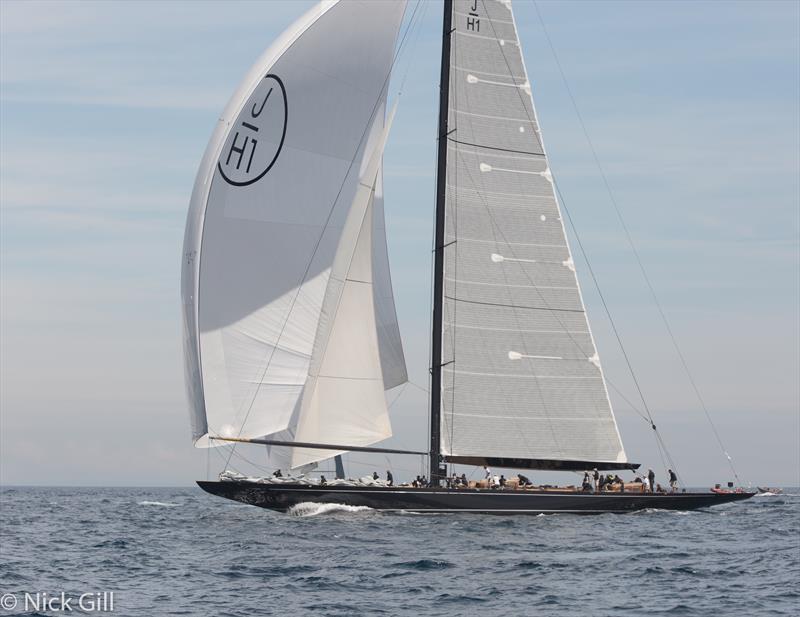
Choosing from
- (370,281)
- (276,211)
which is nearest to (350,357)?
(370,281)

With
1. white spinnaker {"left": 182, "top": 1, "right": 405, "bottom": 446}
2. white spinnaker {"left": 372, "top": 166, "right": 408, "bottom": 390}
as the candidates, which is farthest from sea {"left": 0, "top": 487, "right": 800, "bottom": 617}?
white spinnaker {"left": 372, "top": 166, "right": 408, "bottom": 390}

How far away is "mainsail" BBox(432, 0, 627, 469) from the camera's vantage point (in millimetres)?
33156

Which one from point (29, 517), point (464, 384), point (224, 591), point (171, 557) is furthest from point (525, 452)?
point (29, 517)

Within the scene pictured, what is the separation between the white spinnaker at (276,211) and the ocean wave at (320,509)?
2.51 m

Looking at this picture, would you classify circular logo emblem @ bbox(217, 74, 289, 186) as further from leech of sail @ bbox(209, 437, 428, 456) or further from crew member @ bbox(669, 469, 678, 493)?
crew member @ bbox(669, 469, 678, 493)

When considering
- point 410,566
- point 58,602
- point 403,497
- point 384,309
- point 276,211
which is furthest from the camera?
point 384,309

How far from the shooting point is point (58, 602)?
19.8 metres

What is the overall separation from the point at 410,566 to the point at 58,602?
6.72m

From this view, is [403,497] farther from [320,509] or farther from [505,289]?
[505,289]

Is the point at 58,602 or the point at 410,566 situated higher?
the point at 410,566

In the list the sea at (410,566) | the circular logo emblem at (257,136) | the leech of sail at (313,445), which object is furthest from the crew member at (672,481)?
the circular logo emblem at (257,136)

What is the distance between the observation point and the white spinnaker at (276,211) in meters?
32.7

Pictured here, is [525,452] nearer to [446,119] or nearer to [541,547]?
[541,547]

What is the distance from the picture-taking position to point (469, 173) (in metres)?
33.8
